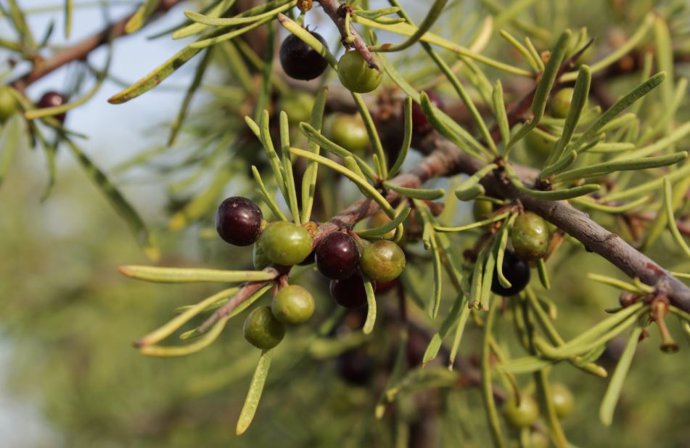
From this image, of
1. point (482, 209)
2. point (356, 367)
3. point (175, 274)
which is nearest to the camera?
point (175, 274)

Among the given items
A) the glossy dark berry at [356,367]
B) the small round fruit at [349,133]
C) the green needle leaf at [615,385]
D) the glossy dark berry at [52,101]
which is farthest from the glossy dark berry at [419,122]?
the glossy dark berry at [356,367]

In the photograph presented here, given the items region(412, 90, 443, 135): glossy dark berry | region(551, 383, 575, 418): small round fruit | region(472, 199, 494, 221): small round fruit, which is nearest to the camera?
region(472, 199, 494, 221): small round fruit

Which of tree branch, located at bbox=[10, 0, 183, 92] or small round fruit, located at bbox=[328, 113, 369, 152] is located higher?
small round fruit, located at bbox=[328, 113, 369, 152]

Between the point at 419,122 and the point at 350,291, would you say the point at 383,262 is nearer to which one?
the point at 350,291

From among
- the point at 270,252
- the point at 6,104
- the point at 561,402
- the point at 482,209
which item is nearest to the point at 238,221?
the point at 270,252

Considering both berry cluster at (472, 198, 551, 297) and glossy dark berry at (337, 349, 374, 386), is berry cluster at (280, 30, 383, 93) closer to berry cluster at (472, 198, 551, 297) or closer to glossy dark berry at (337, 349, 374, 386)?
berry cluster at (472, 198, 551, 297)

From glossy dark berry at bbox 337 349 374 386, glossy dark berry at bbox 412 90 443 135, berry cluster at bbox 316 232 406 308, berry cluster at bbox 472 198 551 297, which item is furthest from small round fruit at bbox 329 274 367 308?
glossy dark berry at bbox 337 349 374 386

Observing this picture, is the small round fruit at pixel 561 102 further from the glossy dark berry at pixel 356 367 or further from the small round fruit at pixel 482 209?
the glossy dark berry at pixel 356 367
